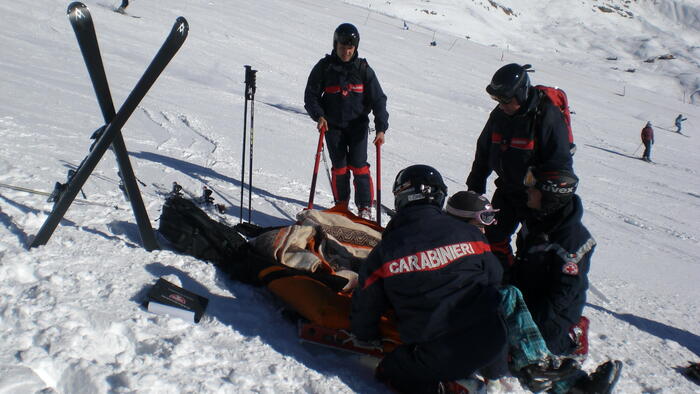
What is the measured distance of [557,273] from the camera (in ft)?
10.7

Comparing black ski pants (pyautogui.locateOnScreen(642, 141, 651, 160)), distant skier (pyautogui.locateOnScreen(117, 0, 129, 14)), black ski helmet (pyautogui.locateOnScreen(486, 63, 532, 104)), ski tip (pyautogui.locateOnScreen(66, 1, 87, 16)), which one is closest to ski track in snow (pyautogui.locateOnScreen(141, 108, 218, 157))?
ski tip (pyautogui.locateOnScreen(66, 1, 87, 16))

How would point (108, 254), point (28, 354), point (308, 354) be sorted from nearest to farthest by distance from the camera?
point (28, 354) < point (308, 354) < point (108, 254)

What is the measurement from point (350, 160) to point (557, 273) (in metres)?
2.82

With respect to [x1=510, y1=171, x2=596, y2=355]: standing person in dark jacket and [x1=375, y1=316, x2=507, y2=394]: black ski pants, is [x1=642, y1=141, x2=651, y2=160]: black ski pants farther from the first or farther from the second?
[x1=375, y1=316, x2=507, y2=394]: black ski pants

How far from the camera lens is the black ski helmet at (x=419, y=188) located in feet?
9.66

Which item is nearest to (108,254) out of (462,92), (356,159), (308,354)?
(308,354)

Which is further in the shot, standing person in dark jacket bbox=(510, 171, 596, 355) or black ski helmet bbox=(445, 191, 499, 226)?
black ski helmet bbox=(445, 191, 499, 226)

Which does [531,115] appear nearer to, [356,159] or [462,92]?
[356,159]

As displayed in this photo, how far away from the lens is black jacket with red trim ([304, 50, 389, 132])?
17.9 ft

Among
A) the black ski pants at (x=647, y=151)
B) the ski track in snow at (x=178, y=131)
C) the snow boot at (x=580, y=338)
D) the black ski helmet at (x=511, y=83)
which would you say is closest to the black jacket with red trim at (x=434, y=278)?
the snow boot at (x=580, y=338)

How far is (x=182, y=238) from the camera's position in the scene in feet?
12.3

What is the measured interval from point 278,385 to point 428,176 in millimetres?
1243

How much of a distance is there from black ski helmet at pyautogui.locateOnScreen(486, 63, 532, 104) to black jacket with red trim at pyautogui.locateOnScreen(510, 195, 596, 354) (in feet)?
2.54

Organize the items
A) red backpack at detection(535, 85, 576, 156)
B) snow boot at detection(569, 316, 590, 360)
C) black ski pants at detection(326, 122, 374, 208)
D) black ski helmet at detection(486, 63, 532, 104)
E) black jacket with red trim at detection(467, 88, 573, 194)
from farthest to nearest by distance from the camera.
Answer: black ski pants at detection(326, 122, 374, 208) → red backpack at detection(535, 85, 576, 156) → black jacket with red trim at detection(467, 88, 573, 194) → black ski helmet at detection(486, 63, 532, 104) → snow boot at detection(569, 316, 590, 360)
